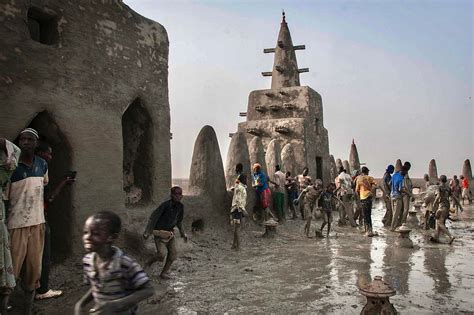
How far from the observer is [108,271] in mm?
2713

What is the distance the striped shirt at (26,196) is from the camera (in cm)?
421

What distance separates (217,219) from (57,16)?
555 cm

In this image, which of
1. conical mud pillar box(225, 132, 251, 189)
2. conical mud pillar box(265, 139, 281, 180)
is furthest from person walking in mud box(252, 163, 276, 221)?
conical mud pillar box(265, 139, 281, 180)

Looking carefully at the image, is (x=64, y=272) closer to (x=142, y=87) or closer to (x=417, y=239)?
(x=142, y=87)

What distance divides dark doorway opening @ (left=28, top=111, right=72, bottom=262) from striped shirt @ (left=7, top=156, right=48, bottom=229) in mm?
1518

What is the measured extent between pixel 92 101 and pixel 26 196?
247 cm

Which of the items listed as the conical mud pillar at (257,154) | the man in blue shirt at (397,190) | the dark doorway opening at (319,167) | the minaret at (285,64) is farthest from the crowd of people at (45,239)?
the minaret at (285,64)

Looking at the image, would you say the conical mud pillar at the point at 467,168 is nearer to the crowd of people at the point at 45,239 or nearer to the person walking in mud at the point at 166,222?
the crowd of people at the point at 45,239

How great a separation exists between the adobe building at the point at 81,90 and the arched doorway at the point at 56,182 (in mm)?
15

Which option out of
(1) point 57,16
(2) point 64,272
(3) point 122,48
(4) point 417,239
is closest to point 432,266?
(4) point 417,239

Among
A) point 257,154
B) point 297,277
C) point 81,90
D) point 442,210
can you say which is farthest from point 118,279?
point 257,154

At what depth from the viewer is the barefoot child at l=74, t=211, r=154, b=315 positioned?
2.68 metres

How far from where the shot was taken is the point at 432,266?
6961 mm

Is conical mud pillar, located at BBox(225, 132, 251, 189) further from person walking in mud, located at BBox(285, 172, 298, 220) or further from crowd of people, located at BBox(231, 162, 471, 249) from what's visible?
person walking in mud, located at BBox(285, 172, 298, 220)
